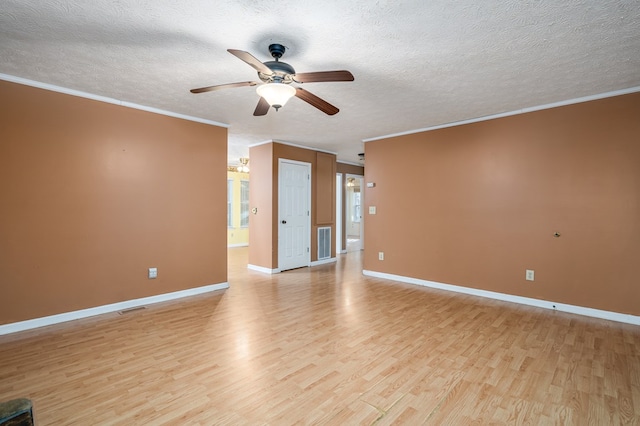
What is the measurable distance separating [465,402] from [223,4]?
9.73 feet

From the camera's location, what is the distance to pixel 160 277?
407 centimetres

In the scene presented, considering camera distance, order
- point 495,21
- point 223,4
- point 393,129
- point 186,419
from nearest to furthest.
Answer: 1. point 186,419
2. point 223,4
3. point 495,21
4. point 393,129

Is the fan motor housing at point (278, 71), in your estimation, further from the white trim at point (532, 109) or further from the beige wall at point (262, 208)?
the beige wall at point (262, 208)

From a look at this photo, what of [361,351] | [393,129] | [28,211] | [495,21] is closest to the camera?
[495,21]

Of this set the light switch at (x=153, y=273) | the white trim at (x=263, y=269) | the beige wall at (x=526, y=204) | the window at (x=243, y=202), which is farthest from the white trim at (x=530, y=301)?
the window at (x=243, y=202)

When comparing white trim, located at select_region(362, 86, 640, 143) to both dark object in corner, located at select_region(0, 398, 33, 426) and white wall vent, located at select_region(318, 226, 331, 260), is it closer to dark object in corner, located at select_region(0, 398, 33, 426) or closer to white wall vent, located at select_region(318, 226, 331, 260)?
white wall vent, located at select_region(318, 226, 331, 260)

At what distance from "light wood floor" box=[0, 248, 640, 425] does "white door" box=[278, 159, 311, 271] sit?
2.17m

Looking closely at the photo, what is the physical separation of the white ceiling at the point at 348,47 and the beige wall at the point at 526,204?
458mm

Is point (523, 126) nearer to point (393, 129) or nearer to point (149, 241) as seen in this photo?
point (393, 129)

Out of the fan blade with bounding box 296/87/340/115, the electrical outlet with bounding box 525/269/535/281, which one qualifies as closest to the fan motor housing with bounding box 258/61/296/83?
the fan blade with bounding box 296/87/340/115

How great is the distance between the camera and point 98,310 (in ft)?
11.7

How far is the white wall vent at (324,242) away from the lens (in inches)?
263

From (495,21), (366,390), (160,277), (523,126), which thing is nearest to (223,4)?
(495,21)

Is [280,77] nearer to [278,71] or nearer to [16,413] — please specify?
[278,71]
